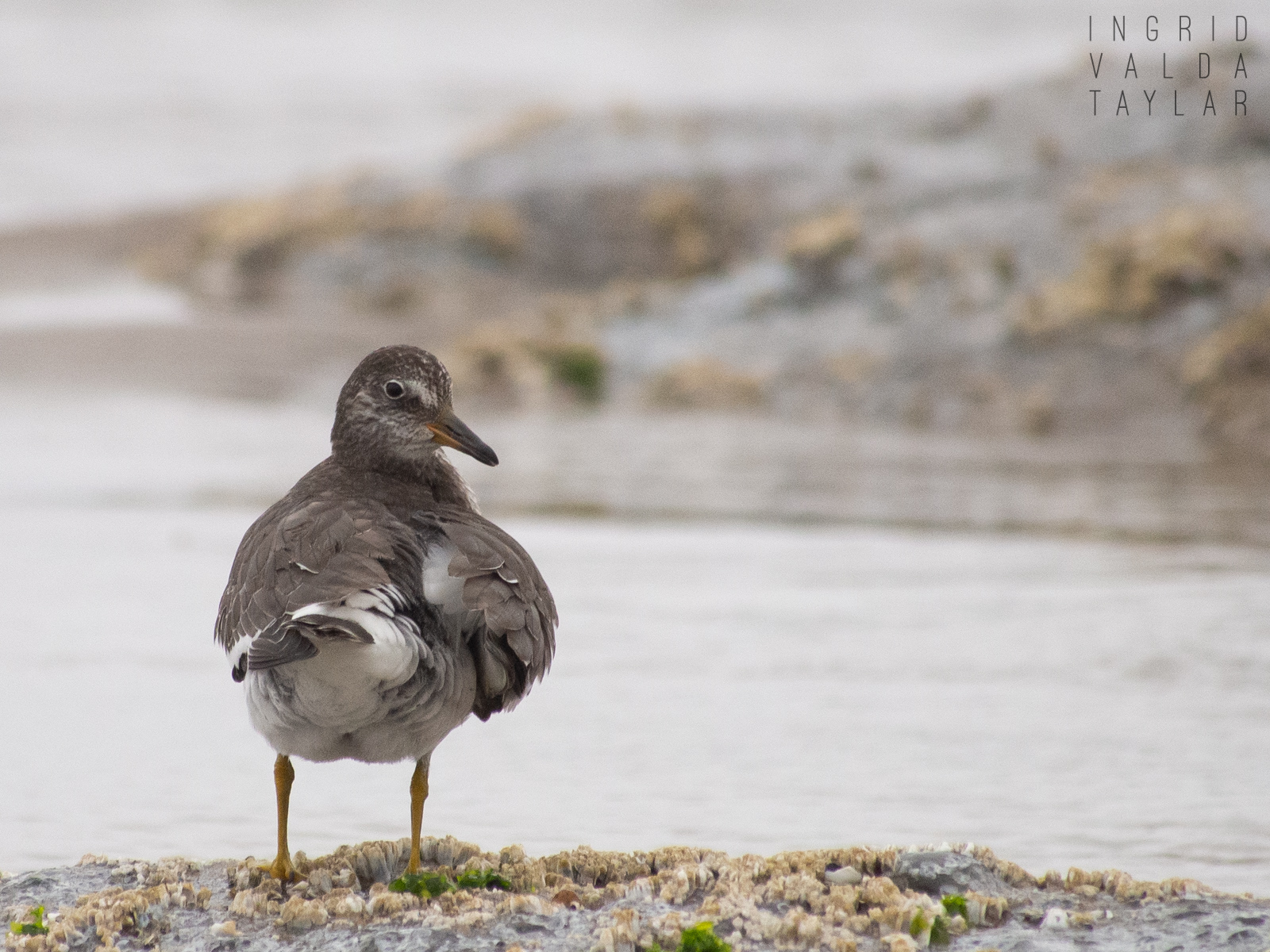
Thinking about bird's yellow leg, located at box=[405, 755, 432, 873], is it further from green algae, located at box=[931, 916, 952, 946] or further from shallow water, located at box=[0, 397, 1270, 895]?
green algae, located at box=[931, 916, 952, 946]

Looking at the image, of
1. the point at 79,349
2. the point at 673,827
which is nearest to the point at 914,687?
the point at 673,827

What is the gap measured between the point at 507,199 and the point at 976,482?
350 inches

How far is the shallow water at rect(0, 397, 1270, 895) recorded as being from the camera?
402 cm

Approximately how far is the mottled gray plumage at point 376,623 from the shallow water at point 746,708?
26.7 inches

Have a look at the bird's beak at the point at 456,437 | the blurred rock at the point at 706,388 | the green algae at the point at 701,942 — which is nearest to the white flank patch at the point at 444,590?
the bird's beak at the point at 456,437

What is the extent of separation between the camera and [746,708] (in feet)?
16.9

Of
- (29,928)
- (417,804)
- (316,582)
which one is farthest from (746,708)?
(29,928)

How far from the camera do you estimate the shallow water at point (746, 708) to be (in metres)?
4.02

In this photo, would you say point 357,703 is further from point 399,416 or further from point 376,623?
point 399,416

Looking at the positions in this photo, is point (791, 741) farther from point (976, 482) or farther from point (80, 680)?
point (976, 482)

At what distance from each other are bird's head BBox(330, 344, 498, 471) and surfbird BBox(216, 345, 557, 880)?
15cm

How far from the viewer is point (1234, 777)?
14.4 ft

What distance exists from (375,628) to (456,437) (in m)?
0.97

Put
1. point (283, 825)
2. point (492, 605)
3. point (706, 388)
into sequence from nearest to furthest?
1. point (492, 605)
2. point (283, 825)
3. point (706, 388)
